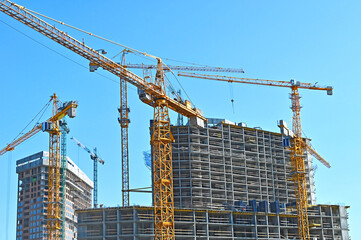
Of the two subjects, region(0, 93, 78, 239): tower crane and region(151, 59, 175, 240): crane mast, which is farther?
region(0, 93, 78, 239): tower crane

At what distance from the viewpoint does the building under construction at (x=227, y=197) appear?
439 ft

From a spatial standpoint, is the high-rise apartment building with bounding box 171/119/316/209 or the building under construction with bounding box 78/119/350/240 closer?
the building under construction with bounding box 78/119/350/240

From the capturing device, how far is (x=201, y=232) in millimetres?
140500

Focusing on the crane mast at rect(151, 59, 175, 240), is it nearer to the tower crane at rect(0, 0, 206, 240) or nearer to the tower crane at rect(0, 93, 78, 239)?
the tower crane at rect(0, 0, 206, 240)

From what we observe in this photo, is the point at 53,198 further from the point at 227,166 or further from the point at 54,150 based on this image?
the point at 227,166

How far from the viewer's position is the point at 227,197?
548ft

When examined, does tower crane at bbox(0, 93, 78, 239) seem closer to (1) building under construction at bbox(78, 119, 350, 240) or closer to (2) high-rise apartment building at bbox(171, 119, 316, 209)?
(1) building under construction at bbox(78, 119, 350, 240)

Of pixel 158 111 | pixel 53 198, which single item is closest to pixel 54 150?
pixel 53 198

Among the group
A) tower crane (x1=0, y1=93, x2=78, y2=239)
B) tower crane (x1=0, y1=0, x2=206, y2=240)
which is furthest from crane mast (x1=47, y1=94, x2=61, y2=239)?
tower crane (x1=0, y1=0, x2=206, y2=240)

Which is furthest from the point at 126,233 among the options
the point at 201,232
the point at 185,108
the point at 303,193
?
the point at 303,193

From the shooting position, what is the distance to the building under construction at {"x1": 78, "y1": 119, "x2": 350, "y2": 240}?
439 ft

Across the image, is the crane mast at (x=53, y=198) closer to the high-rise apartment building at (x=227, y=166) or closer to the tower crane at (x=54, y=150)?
the tower crane at (x=54, y=150)

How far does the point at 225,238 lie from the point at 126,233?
987 inches

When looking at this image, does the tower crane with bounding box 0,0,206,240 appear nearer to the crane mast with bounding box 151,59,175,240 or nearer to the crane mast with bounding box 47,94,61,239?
the crane mast with bounding box 151,59,175,240
